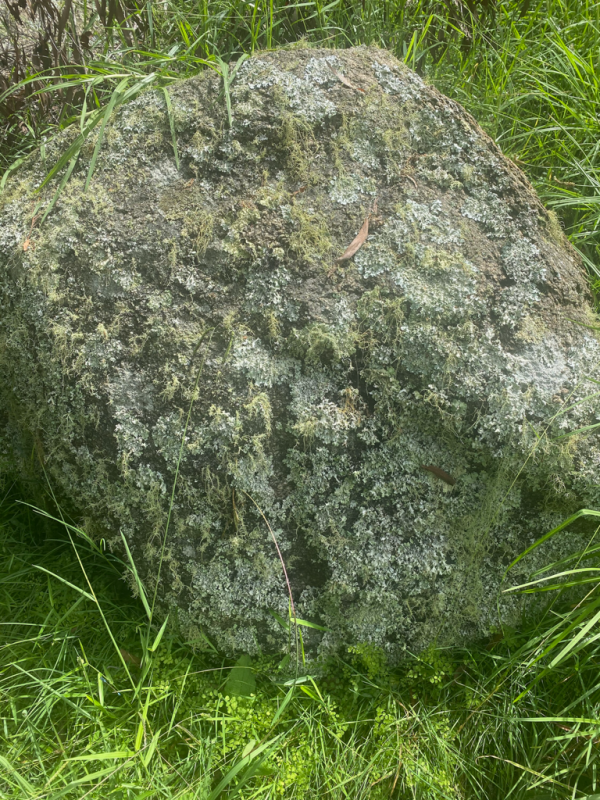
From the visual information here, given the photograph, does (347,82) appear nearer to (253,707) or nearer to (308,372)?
(308,372)

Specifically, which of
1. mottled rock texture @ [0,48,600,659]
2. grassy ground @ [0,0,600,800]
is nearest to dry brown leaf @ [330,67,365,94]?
mottled rock texture @ [0,48,600,659]

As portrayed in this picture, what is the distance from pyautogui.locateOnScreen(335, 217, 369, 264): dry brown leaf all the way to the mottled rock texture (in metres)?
0.02

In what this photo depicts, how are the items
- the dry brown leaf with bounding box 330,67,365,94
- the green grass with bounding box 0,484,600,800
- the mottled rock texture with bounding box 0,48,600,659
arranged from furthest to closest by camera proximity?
A: the dry brown leaf with bounding box 330,67,365,94
the mottled rock texture with bounding box 0,48,600,659
the green grass with bounding box 0,484,600,800

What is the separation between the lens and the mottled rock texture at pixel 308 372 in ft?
6.23

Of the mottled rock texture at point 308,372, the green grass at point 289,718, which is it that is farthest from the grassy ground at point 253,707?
the mottled rock texture at point 308,372

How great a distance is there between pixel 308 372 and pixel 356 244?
0.48 metres

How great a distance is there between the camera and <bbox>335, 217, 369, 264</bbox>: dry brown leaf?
1.96m

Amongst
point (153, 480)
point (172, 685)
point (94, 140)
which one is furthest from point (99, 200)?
point (172, 685)

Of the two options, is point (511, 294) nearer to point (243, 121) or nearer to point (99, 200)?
point (243, 121)

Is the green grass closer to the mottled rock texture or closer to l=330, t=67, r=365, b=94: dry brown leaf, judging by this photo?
the mottled rock texture

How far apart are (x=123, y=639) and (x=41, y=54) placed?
2.81m

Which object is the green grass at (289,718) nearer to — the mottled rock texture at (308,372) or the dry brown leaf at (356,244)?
the mottled rock texture at (308,372)

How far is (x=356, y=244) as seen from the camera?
197cm

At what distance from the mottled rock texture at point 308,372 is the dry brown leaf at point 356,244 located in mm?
18
